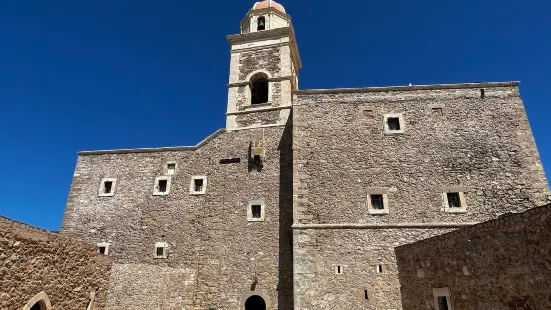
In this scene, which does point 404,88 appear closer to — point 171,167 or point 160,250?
point 171,167

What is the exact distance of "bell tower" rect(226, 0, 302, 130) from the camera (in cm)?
1644

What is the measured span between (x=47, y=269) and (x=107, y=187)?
Result: 8.95 m

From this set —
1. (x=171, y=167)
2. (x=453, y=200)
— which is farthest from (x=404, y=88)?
(x=171, y=167)

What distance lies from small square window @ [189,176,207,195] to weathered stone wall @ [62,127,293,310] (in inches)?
6.7

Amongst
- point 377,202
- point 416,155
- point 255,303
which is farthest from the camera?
point 255,303

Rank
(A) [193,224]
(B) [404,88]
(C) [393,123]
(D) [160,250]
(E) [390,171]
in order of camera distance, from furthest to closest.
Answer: (A) [193,224] → (D) [160,250] → (B) [404,88] → (C) [393,123] → (E) [390,171]

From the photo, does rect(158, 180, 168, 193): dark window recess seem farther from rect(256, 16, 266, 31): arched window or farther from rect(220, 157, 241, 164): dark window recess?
rect(256, 16, 266, 31): arched window

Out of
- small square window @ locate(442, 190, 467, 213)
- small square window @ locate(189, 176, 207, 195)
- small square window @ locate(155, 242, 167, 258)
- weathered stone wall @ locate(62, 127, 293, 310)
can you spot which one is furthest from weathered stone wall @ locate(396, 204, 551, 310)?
small square window @ locate(155, 242, 167, 258)

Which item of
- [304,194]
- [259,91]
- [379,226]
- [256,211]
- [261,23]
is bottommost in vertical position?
[379,226]

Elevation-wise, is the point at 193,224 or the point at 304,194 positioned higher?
the point at 304,194

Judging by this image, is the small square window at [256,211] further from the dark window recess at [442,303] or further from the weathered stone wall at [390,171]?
the dark window recess at [442,303]

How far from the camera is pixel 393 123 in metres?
13.7

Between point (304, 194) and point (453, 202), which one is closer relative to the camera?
point (453, 202)

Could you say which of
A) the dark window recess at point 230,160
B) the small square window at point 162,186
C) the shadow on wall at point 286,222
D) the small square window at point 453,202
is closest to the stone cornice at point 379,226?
the small square window at point 453,202
